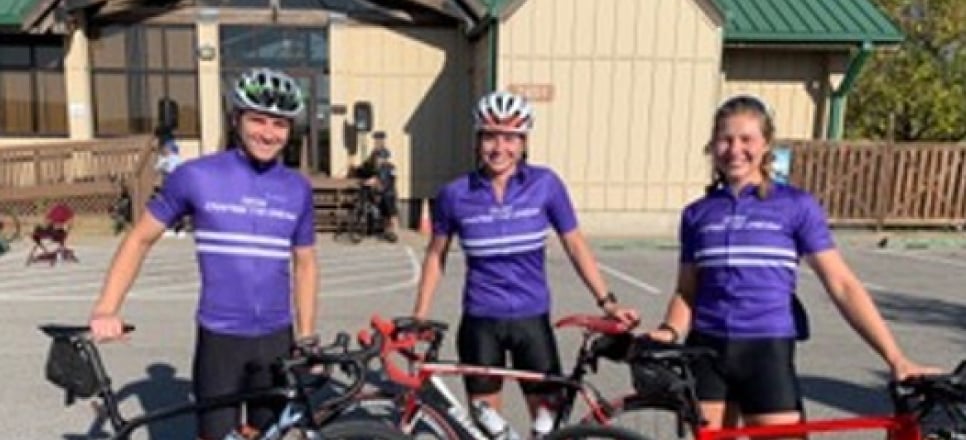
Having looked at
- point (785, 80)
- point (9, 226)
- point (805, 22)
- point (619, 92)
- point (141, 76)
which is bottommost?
point (9, 226)

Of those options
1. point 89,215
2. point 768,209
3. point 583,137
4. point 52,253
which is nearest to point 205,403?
point 768,209

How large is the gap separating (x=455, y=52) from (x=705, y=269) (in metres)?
12.9

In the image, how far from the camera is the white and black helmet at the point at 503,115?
3232 mm

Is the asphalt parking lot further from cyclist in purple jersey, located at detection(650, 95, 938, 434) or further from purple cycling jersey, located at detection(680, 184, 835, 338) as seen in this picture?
purple cycling jersey, located at detection(680, 184, 835, 338)

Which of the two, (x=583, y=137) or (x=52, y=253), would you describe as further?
(x=583, y=137)

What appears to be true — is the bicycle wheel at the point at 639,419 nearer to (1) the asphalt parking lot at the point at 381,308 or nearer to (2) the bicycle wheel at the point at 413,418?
Answer: (1) the asphalt parking lot at the point at 381,308

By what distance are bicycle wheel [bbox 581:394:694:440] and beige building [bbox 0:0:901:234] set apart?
33.5 feet

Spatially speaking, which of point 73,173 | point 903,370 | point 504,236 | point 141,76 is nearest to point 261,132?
point 504,236

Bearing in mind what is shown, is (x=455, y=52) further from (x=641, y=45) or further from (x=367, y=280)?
(x=367, y=280)

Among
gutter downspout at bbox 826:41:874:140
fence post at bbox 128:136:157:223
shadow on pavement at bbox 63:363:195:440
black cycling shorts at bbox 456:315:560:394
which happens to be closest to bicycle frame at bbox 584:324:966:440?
black cycling shorts at bbox 456:315:560:394

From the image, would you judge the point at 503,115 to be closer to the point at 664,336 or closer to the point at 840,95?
the point at 664,336

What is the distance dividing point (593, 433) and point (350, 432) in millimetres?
955

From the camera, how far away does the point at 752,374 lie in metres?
2.84

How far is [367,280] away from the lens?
9.50 m
